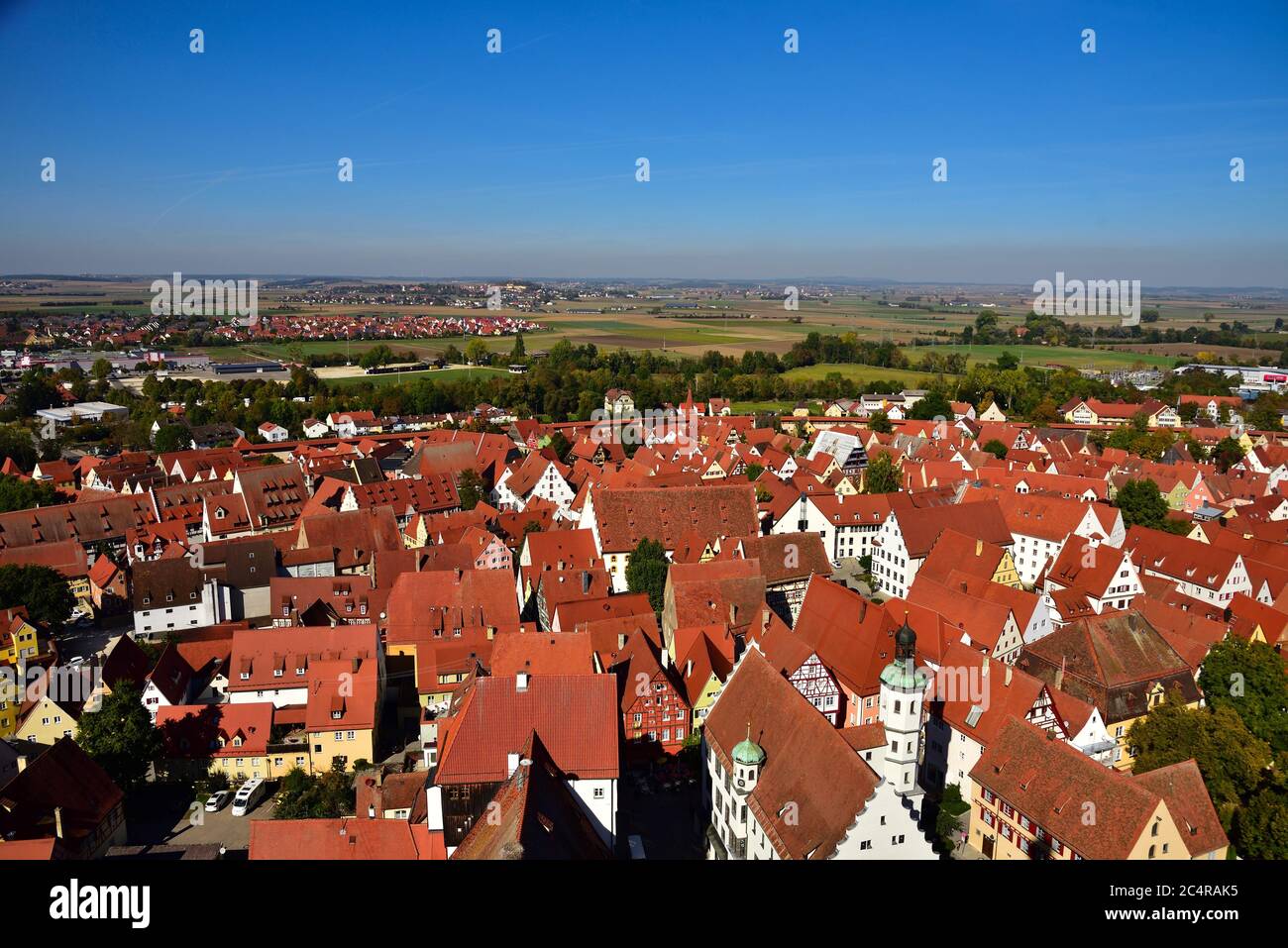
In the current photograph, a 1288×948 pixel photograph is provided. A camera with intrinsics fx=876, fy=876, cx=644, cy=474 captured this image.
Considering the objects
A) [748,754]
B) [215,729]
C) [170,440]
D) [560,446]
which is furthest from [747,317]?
[748,754]

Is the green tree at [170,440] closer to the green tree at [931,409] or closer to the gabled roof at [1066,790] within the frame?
the green tree at [931,409]

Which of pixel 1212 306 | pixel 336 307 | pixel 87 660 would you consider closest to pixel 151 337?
pixel 336 307

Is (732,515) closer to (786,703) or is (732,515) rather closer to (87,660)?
(786,703)

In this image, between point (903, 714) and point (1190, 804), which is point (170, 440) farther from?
point (1190, 804)

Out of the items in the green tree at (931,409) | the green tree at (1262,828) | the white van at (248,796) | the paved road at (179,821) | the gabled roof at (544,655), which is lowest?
the paved road at (179,821)

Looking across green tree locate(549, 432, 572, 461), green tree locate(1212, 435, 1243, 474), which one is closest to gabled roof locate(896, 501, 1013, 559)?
green tree locate(1212, 435, 1243, 474)

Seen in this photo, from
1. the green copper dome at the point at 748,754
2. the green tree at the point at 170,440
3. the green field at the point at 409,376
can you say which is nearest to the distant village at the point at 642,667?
the green copper dome at the point at 748,754
